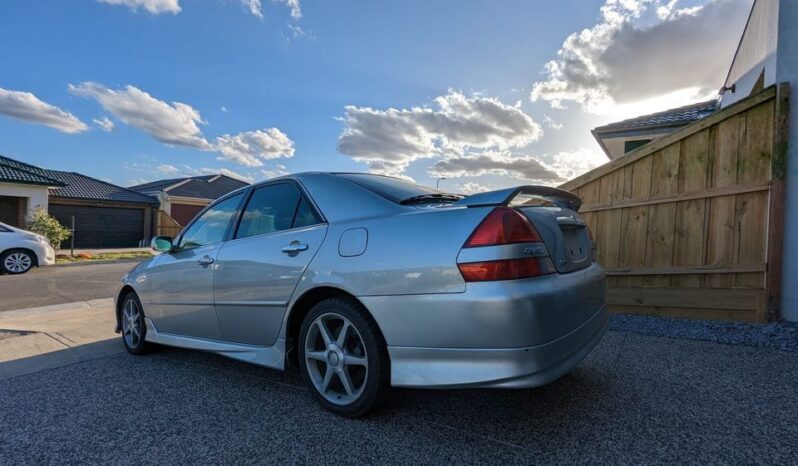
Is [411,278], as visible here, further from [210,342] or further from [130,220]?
[130,220]

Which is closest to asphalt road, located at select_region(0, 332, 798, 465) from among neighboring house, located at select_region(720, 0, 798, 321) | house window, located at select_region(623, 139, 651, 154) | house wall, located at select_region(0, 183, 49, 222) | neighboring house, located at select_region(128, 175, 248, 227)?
neighboring house, located at select_region(720, 0, 798, 321)

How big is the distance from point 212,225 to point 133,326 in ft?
4.55

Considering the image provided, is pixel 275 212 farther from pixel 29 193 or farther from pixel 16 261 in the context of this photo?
pixel 29 193

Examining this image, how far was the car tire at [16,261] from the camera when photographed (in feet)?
34.8

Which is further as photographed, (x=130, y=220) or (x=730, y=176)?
(x=130, y=220)

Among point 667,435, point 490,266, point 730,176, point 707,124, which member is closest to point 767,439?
point 667,435

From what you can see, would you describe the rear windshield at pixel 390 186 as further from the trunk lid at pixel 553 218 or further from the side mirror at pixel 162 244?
the side mirror at pixel 162 244

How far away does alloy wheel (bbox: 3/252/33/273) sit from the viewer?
10.7 metres

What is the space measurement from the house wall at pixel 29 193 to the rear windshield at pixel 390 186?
21.0 meters

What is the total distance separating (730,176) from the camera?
459cm

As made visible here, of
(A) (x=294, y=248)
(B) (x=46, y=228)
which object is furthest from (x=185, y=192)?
(A) (x=294, y=248)

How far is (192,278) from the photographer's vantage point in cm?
335

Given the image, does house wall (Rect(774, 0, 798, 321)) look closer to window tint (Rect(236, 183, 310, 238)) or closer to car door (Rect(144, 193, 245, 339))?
window tint (Rect(236, 183, 310, 238))

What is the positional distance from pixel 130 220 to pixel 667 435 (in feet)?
91.0
